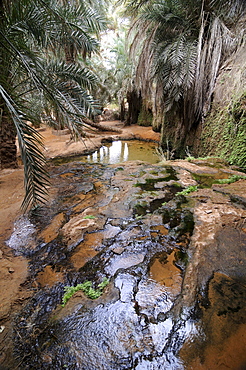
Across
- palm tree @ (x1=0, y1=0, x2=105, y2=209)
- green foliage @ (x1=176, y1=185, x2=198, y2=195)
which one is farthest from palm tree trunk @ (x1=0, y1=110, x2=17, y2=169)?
green foliage @ (x1=176, y1=185, x2=198, y2=195)

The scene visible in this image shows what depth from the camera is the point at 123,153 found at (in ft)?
30.0

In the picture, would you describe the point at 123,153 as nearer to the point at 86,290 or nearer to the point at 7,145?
the point at 7,145

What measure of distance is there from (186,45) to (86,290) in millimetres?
6983

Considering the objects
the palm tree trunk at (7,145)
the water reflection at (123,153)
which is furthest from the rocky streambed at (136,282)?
the water reflection at (123,153)

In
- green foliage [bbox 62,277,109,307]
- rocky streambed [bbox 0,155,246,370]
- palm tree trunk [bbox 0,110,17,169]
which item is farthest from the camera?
palm tree trunk [bbox 0,110,17,169]

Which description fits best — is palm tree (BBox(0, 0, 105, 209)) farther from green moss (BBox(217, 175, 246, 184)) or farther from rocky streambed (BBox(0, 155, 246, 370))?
green moss (BBox(217, 175, 246, 184))

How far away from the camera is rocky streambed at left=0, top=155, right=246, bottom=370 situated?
4.34ft

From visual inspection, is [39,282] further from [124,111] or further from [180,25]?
[124,111]

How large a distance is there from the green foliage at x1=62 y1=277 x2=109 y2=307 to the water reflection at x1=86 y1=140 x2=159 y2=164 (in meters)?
6.01

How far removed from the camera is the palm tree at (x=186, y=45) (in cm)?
558

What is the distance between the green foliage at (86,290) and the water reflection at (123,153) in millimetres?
6006

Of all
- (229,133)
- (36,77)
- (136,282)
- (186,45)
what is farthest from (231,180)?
(186,45)

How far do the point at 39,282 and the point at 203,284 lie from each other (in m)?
1.56

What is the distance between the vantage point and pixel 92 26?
236 inches
